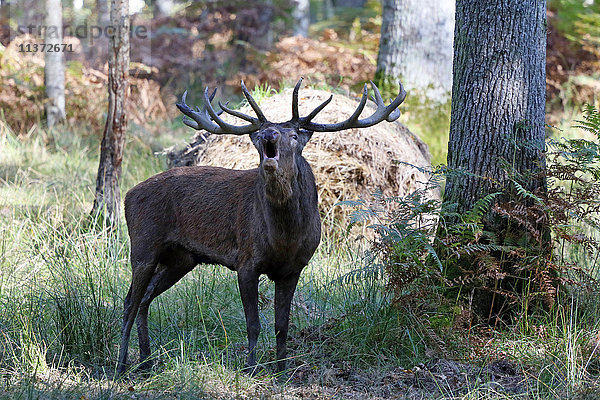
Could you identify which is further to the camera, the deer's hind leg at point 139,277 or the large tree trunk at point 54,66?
the large tree trunk at point 54,66

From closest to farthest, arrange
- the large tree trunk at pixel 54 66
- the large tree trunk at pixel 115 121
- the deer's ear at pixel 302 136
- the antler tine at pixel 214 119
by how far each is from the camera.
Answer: the deer's ear at pixel 302 136 → the antler tine at pixel 214 119 → the large tree trunk at pixel 115 121 → the large tree trunk at pixel 54 66

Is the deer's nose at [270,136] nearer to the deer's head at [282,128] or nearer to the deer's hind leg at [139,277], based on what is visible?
the deer's head at [282,128]

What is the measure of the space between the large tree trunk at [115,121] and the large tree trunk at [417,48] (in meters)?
4.14

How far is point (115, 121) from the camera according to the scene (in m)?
7.82

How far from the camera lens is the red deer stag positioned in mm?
4742

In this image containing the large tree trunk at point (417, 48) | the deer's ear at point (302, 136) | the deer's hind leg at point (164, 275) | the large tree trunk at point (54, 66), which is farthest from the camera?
the large tree trunk at point (54, 66)

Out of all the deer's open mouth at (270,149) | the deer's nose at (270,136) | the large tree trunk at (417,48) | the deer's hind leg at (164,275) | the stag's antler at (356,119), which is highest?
the large tree trunk at (417,48)

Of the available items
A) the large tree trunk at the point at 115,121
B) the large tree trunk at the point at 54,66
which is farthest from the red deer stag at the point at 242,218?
the large tree trunk at the point at 54,66

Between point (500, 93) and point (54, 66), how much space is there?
995 centimetres

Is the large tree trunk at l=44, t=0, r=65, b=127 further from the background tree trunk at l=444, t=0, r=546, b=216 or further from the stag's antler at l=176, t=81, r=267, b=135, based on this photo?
the background tree trunk at l=444, t=0, r=546, b=216

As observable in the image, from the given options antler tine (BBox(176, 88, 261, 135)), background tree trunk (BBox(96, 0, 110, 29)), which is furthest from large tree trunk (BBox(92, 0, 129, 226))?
background tree trunk (BBox(96, 0, 110, 29))

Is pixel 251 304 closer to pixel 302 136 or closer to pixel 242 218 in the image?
pixel 242 218

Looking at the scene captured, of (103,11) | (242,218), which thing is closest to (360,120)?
(242,218)

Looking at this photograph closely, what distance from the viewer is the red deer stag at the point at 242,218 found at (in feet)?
15.6
